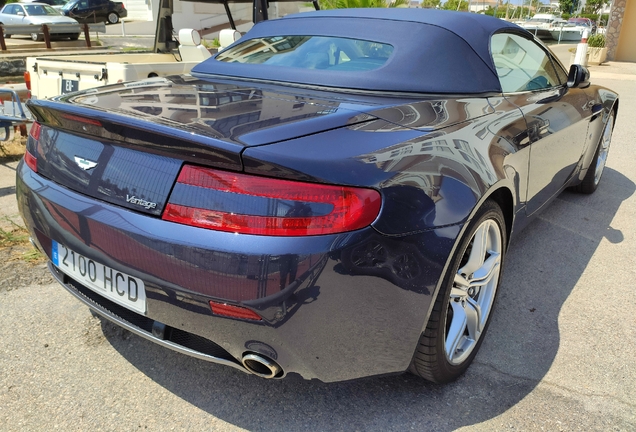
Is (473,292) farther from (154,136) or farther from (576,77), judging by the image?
(576,77)

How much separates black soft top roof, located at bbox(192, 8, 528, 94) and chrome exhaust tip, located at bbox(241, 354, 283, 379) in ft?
4.34

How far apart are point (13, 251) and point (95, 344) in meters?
1.27

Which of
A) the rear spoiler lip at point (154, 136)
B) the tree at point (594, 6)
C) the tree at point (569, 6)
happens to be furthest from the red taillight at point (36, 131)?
the tree at point (569, 6)

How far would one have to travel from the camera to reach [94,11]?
1104 inches

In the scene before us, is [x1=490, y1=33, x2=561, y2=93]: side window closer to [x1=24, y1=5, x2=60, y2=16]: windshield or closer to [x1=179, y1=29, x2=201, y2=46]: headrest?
[x1=179, y1=29, x2=201, y2=46]: headrest

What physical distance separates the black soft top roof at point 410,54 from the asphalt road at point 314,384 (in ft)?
4.05

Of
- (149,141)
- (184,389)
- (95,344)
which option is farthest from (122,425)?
(149,141)

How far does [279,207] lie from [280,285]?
0.23 metres

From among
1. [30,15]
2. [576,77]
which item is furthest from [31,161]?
[30,15]

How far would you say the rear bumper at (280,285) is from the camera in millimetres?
1554

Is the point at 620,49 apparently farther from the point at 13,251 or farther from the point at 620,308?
the point at 13,251

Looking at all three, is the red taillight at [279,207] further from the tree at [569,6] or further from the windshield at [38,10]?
the tree at [569,6]

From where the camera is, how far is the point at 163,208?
1.65 metres

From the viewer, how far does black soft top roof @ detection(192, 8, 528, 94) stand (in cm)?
248
